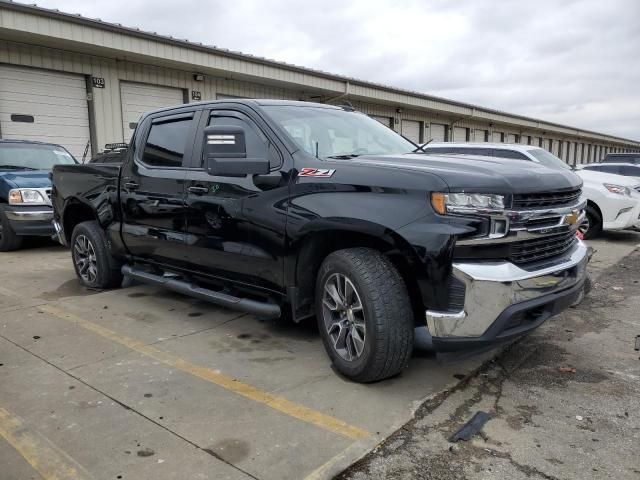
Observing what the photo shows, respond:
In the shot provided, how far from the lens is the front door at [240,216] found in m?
3.63

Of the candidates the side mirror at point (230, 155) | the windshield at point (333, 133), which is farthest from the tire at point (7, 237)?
the windshield at point (333, 133)

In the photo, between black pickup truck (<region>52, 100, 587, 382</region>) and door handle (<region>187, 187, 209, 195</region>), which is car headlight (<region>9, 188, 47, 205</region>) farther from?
door handle (<region>187, 187, 209, 195</region>)

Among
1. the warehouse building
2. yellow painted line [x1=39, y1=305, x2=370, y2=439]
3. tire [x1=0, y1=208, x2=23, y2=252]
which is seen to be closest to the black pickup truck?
yellow painted line [x1=39, y1=305, x2=370, y2=439]

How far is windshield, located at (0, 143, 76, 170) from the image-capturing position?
854cm

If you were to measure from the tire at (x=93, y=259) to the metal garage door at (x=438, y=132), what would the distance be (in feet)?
69.1

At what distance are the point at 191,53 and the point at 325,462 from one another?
1228 cm

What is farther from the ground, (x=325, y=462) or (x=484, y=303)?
(x=484, y=303)

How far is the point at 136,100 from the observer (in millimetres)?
13117

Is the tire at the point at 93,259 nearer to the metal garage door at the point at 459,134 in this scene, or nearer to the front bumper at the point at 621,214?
the front bumper at the point at 621,214

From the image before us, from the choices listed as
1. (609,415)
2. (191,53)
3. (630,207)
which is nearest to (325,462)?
(609,415)

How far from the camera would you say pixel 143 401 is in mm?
3107

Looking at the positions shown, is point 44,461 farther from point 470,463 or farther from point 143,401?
point 470,463

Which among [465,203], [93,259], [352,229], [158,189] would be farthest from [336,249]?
[93,259]

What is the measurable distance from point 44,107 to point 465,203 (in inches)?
452
